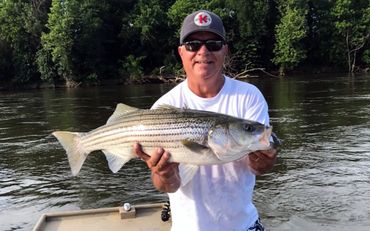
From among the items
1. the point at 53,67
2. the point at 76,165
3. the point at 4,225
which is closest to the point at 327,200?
the point at 4,225

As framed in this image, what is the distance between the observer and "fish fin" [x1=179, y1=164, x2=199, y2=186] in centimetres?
319

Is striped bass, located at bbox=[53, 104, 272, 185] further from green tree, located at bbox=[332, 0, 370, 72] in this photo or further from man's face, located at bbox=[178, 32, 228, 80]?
green tree, located at bbox=[332, 0, 370, 72]

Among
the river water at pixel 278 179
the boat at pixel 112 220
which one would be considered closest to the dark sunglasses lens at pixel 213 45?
the boat at pixel 112 220

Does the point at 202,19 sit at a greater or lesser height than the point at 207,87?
greater

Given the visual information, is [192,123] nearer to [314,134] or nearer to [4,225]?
[4,225]

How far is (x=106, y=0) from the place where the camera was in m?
64.7

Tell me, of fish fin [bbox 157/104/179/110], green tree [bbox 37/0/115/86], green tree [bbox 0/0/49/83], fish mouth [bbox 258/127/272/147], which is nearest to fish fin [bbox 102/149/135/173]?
fish fin [bbox 157/104/179/110]

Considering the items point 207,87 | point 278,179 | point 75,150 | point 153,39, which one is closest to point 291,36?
point 153,39

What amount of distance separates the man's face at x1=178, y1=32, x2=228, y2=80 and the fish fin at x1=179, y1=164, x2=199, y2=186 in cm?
62

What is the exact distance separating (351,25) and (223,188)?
65488 millimetres

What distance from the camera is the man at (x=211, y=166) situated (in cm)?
328

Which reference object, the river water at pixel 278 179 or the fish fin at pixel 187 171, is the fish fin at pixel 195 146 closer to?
the fish fin at pixel 187 171

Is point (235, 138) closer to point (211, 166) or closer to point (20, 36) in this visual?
point (211, 166)

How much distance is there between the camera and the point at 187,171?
10.5 ft
